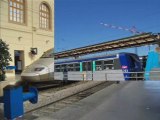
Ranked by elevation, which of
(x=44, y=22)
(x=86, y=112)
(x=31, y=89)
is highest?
(x=44, y=22)

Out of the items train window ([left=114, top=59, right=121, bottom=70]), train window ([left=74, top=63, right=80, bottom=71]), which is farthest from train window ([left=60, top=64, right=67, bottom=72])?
train window ([left=114, top=59, right=121, bottom=70])

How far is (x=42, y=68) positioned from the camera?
18781 mm

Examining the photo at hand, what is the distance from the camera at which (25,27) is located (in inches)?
719

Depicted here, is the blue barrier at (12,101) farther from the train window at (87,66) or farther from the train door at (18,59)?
the train window at (87,66)

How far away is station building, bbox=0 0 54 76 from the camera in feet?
34.9

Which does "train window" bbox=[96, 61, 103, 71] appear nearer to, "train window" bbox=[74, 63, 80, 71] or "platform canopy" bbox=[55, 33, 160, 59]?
"train window" bbox=[74, 63, 80, 71]

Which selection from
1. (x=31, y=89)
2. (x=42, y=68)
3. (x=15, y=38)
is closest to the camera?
(x=31, y=89)

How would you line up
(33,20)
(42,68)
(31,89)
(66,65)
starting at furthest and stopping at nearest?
1. (66,65)
2. (42,68)
3. (33,20)
4. (31,89)

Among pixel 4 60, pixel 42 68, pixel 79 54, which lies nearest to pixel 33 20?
pixel 4 60

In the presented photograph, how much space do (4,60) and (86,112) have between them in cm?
458

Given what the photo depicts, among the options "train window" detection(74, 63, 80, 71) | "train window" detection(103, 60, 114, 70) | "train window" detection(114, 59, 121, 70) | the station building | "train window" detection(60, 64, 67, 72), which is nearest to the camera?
the station building

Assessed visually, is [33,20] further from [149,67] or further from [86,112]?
[149,67]

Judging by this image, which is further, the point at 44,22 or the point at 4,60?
the point at 4,60

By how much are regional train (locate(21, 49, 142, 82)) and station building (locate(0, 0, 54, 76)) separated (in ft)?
3.90
